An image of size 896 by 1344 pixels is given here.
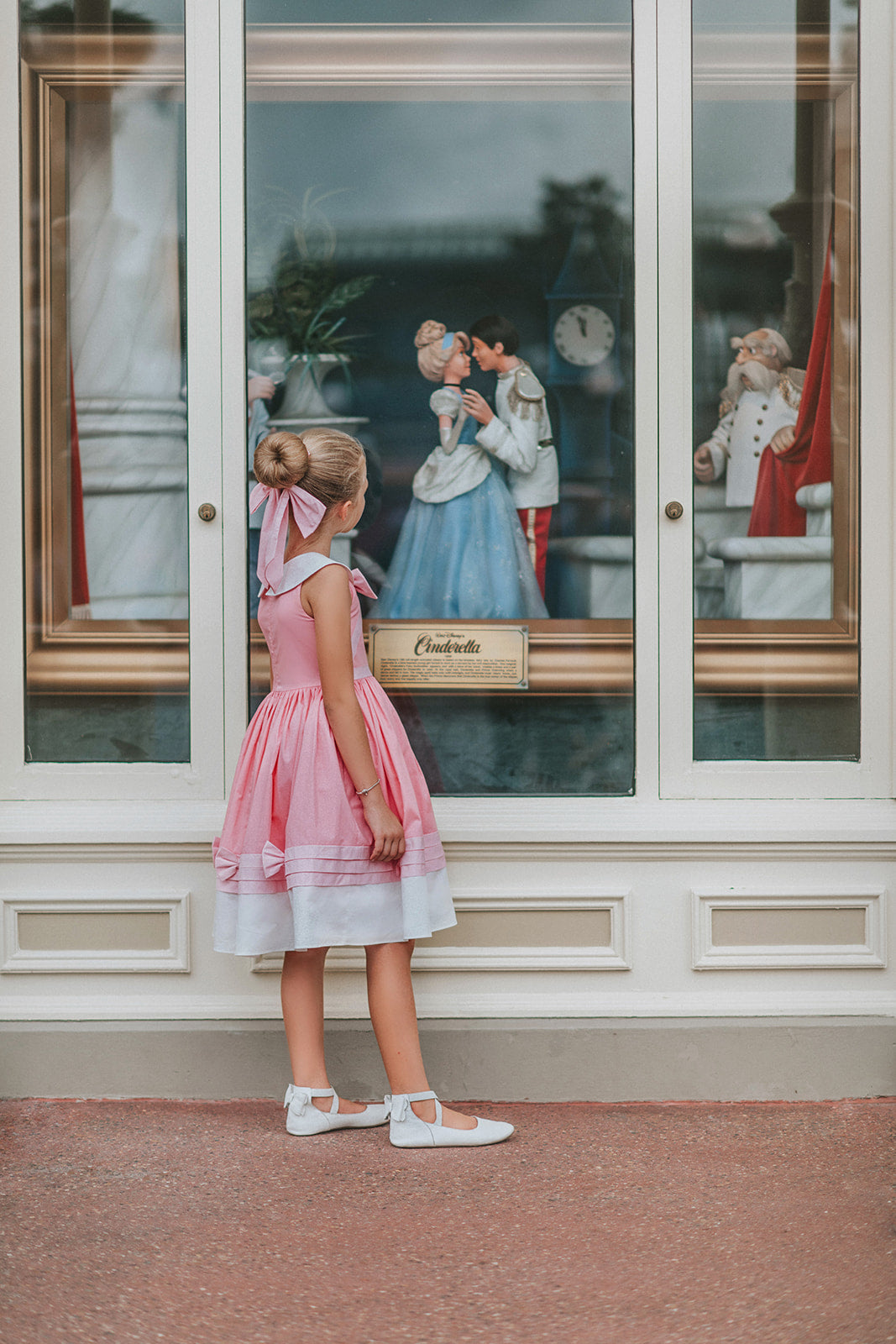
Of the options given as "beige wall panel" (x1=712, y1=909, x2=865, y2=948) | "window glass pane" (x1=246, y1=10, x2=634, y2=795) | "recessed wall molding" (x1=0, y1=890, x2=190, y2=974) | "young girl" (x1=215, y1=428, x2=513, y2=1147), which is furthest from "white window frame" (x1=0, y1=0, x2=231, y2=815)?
"beige wall panel" (x1=712, y1=909, x2=865, y2=948)

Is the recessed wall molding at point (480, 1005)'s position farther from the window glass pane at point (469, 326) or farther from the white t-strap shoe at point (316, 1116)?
the window glass pane at point (469, 326)

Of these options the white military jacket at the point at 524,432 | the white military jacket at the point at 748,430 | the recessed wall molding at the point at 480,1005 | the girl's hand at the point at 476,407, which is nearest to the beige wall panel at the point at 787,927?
Result: the recessed wall molding at the point at 480,1005

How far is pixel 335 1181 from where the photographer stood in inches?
118

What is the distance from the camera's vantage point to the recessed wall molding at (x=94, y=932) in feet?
11.9

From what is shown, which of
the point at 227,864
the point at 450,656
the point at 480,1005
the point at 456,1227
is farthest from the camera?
the point at 450,656

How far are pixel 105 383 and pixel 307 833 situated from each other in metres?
1.66

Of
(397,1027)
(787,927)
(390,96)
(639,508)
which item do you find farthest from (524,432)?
(397,1027)

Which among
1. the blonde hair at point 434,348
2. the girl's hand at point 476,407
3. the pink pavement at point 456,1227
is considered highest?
the blonde hair at point 434,348

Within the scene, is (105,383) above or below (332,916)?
above

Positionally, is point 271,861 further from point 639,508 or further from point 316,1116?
point 639,508

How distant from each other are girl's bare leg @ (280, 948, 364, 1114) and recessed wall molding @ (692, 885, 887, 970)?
3.82 feet

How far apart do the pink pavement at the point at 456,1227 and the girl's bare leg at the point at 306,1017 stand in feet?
0.56

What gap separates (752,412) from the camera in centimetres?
376

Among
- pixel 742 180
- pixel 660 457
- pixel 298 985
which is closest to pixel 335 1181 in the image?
pixel 298 985
